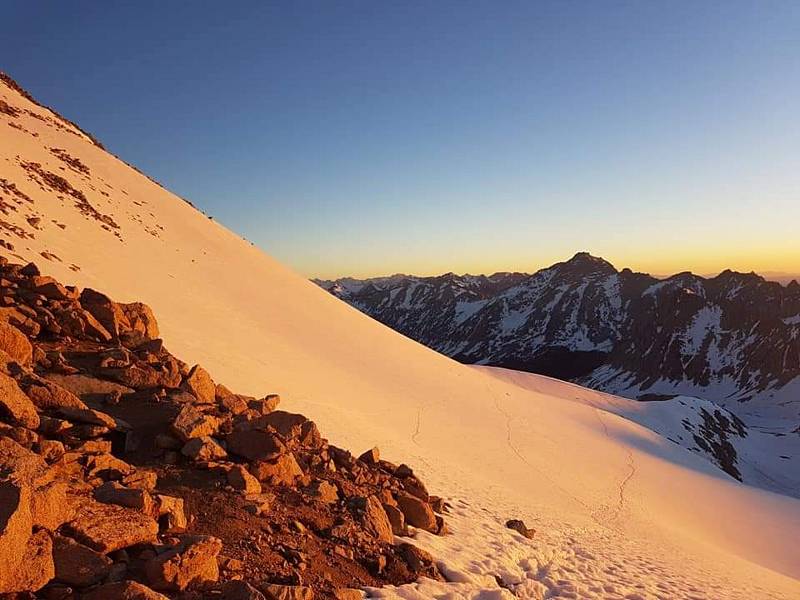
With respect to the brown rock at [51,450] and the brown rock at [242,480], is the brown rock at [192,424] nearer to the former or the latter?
the brown rock at [242,480]

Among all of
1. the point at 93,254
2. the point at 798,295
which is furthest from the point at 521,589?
the point at 798,295

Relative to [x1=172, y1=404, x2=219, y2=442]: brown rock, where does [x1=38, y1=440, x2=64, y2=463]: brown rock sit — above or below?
below

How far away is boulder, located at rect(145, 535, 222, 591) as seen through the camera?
427cm

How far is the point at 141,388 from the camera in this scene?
766 cm

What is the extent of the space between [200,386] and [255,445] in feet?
6.07

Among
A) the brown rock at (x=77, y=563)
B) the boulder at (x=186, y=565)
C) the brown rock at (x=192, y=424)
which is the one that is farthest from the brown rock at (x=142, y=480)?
the brown rock at (x=77, y=563)

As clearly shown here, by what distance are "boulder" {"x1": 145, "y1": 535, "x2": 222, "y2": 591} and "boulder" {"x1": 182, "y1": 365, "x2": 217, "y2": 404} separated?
11.4 feet

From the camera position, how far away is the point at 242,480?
20.6 feet

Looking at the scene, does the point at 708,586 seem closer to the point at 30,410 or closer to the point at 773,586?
the point at 773,586

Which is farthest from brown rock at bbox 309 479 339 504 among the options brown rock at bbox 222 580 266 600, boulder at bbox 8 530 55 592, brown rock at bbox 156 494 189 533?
boulder at bbox 8 530 55 592

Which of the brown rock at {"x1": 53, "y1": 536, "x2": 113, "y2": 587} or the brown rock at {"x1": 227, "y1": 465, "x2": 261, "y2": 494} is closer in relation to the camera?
the brown rock at {"x1": 53, "y1": 536, "x2": 113, "y2": 587}

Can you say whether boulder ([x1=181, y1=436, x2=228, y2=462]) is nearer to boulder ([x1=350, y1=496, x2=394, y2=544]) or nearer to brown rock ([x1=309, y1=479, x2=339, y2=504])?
brown rock ([x1=309, y1=479, x2=339, y2=504])

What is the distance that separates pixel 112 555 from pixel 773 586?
15.6 meters

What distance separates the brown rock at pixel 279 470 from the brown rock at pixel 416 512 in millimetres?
1925
